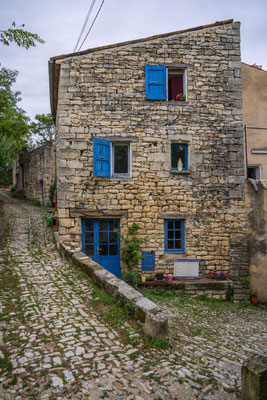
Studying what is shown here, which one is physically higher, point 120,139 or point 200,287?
point 120,139

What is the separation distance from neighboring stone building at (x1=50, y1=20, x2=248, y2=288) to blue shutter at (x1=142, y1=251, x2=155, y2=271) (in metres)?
0.05

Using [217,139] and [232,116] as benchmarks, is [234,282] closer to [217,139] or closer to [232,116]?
[217,139]

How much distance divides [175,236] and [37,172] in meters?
11.1

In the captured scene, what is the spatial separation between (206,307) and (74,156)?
18.1 ft

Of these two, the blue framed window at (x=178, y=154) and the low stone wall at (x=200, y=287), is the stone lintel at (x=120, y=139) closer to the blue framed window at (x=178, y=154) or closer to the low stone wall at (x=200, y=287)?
the blue framed window at (x=178, y=154)

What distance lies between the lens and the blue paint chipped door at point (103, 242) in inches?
329

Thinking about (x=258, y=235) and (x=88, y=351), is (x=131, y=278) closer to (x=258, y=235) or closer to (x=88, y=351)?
(x=258, y=235)

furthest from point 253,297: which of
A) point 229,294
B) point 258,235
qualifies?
point 258,235

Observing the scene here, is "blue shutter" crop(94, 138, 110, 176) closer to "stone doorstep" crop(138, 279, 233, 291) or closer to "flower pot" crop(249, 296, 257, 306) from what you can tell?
"stone doorstep" crop(138, 279, 233, 291)

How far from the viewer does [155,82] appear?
8.39 meters

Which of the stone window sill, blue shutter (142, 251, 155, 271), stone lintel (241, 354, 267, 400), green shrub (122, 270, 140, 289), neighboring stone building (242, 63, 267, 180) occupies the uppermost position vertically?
neighboring stone building (242, 63, 267, 180)

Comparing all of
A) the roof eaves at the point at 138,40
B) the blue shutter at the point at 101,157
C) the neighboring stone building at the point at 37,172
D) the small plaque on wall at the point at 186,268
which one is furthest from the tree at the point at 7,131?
the small plaque on wall at the point at 186,268

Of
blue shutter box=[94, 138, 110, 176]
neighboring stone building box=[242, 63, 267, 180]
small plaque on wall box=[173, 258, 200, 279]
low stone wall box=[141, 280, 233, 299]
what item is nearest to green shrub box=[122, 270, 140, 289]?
low stone wall box=[141, 280, 233, 299]

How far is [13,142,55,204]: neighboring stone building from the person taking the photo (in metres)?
15.5
